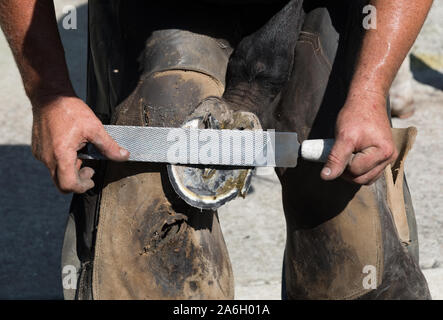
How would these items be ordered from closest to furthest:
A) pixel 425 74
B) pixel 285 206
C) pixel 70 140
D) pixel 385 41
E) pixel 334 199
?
pixel 70 140, pixel 385 41, pixel 334 199, pixel 285 206, pixel 425 74

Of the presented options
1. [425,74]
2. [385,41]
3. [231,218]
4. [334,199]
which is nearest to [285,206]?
[334,199]

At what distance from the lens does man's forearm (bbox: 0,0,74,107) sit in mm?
1777

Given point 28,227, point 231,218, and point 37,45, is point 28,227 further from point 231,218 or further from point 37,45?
point 37,45

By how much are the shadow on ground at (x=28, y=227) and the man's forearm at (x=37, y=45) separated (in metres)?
1.17

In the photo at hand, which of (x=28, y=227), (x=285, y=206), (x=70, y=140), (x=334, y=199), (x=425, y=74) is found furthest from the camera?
(x=425, y=74)

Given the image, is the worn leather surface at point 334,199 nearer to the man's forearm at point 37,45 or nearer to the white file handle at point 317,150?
the white file handle at point 317,150

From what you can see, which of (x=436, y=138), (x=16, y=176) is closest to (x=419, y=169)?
(x=436, y=138)

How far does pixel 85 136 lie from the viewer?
1.69 m

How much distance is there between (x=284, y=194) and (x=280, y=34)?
487 mm

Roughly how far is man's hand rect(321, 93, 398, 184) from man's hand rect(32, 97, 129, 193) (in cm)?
52

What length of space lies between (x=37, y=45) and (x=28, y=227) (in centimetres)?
149

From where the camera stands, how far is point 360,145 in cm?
169

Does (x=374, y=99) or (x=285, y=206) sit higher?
(x=374, y=99)
